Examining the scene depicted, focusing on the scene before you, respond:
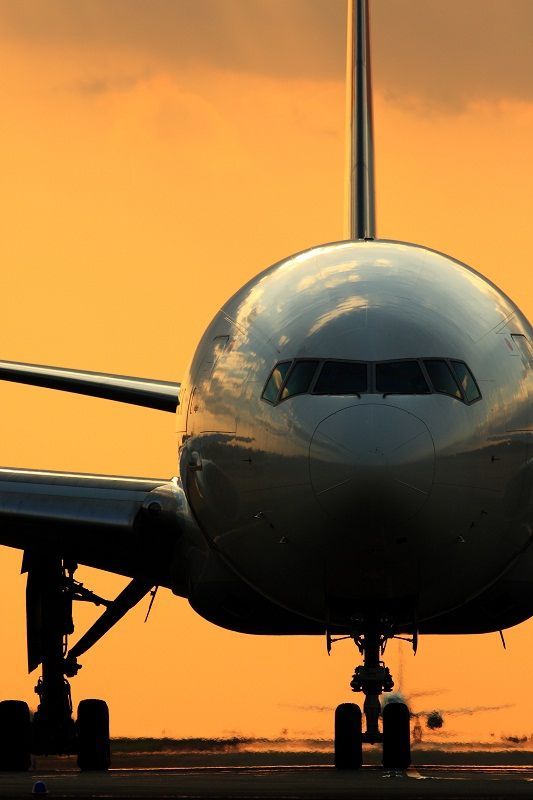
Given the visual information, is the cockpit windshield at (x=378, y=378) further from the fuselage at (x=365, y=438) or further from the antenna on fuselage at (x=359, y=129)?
the antenna on fuselage at (x=359, y=129)

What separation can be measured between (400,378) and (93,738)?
10541mm

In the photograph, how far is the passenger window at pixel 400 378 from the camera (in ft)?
72.9

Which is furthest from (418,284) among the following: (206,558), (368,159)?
(368,159)

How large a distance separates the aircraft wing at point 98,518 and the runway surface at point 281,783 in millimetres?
2856

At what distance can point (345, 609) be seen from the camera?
2427cm

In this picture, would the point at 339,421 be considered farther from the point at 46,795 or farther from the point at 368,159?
the point at 368,159

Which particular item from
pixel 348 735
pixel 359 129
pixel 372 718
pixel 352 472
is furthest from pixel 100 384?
pixel 352 472

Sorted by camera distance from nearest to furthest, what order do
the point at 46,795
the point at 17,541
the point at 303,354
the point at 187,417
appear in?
the point at 46,795 < the point at 303,354 < the point at 187,417 < the point at 17,541

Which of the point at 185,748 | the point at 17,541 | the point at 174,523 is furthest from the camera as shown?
the point at 185,748

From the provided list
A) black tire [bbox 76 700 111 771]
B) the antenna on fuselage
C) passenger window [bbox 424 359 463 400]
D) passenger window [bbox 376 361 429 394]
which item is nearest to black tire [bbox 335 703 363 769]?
black tire [bbox 76 700 111 771]

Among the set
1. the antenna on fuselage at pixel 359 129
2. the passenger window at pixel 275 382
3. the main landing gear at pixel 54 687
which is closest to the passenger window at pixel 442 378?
the passenger window at pixel 275 382

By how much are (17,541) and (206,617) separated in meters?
3.43

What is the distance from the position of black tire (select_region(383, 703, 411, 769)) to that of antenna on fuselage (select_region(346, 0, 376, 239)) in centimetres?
855

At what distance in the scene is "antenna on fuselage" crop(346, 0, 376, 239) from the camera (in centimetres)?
3381
